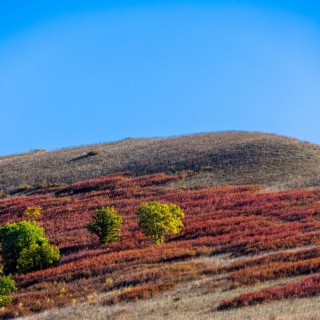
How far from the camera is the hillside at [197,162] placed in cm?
5784

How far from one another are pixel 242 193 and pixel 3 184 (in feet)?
129

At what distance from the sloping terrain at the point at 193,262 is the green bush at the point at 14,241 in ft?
8.82

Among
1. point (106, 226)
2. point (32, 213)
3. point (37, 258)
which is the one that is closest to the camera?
point (37, 258)

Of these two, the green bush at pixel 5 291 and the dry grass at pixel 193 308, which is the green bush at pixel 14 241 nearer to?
the green bush at pixel 5 291

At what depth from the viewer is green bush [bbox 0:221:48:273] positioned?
31.9 meters

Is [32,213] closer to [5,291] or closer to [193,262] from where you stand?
[5,291]

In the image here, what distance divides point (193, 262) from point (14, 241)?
13421mm

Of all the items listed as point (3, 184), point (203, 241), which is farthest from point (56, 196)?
point (203, 241)

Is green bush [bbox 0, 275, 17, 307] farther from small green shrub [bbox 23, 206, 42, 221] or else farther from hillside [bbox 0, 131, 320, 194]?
hillside [bbox 0, 131, 320, 194]

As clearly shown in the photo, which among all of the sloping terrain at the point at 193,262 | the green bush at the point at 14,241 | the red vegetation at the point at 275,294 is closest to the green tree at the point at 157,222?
the sloping terrain at the point at 193,262

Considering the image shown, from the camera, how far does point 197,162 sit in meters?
67.4

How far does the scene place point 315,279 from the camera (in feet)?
58.2

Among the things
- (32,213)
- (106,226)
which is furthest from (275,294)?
(32,213)

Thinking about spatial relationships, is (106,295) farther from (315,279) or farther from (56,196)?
(56,196)
